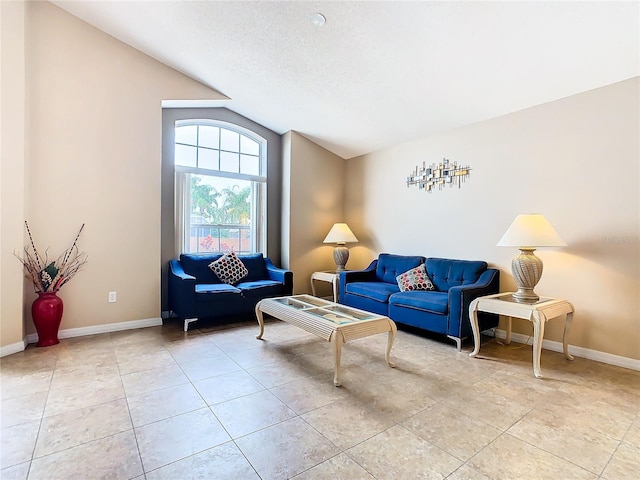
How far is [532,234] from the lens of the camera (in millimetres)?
2832

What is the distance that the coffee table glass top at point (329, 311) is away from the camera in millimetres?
2699

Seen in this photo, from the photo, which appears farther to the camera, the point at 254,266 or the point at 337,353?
the point at 254,266

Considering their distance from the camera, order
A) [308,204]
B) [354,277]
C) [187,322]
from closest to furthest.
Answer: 1. [187,322]
2. [354,277]
3. [308,204]

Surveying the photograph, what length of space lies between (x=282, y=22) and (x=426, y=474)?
10.9ft

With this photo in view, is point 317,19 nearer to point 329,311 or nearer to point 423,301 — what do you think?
point 329,311

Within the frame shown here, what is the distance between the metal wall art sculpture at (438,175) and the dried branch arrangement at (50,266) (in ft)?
13.0

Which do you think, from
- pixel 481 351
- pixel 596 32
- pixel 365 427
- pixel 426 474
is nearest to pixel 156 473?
pixel 365 427

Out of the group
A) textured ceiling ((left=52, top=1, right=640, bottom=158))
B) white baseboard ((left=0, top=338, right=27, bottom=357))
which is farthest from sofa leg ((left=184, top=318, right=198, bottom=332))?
textured ceiling ((left=52, top=1, right=640, bottom=158))

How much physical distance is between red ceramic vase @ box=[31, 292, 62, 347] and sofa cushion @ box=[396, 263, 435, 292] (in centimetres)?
355

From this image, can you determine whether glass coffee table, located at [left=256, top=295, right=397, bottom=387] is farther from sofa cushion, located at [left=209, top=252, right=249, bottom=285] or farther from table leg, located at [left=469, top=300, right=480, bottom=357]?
sofa cushion, located at [left=209, top=252, right=249, bottom=285]

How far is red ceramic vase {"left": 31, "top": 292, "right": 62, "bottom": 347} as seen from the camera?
309 centimetres

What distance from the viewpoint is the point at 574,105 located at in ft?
10.0

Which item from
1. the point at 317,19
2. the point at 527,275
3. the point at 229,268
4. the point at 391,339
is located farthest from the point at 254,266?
the point at 527,275

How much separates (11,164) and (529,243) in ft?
14.7
